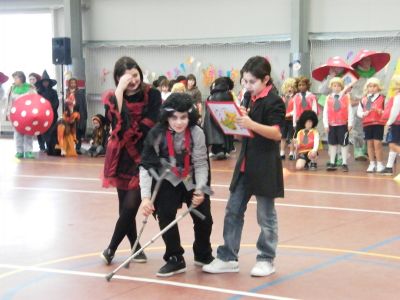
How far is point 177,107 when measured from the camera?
5742mm

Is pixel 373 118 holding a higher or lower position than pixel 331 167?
higher

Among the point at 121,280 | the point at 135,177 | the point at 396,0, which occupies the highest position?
the point at 396,0

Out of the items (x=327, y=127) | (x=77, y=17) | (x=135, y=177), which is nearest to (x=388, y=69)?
(x=327, y=127)

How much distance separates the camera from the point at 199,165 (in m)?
5.83

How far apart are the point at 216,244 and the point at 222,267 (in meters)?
1.03

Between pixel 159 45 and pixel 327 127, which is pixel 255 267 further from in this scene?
pixel 159 45

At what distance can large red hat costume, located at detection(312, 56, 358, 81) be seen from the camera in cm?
1361

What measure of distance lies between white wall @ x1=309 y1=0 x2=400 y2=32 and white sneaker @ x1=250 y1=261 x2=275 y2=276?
36.4 ft

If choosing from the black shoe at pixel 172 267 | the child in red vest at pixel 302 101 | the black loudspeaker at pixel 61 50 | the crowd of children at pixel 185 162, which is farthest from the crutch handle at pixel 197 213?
the black loudspeaker at pixel 61 50

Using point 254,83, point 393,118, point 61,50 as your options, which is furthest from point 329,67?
point 254,83

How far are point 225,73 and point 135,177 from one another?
11817 millimetres

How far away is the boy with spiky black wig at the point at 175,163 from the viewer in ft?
19.0

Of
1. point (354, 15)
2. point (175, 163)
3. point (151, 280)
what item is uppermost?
point (354, 15)

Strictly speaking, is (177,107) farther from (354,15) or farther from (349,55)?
(354,15)
